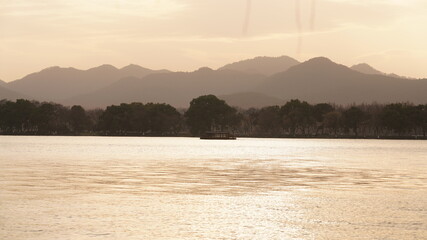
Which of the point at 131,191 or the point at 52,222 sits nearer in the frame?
the point at 52,222

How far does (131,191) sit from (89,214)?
13589 mm

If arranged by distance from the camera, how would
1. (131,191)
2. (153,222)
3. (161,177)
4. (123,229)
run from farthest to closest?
(161,177), (131,191), (153,222), (123,229)

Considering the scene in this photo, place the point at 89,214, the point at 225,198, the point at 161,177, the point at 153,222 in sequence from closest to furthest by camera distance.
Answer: the point at 153,222 < the point at 89,214 < the point at 225,198 < the point at 161,177

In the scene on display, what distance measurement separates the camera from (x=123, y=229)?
34.5 metres

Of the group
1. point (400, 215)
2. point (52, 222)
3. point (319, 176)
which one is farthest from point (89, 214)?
point (319, 176)

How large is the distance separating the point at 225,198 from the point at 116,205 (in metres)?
8.74

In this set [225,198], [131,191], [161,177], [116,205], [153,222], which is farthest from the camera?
[161,177]

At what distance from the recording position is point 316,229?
34812 millimetres

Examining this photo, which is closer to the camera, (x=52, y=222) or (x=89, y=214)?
(x=52, y=222)

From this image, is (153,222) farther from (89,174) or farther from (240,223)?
(89,174)

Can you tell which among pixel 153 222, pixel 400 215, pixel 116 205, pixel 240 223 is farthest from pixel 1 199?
pixel 400 215

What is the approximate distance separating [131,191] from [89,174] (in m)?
21.3

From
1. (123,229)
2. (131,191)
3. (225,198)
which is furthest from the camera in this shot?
(131,191)

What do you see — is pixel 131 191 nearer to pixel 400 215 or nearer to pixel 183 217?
pixel 183 217
